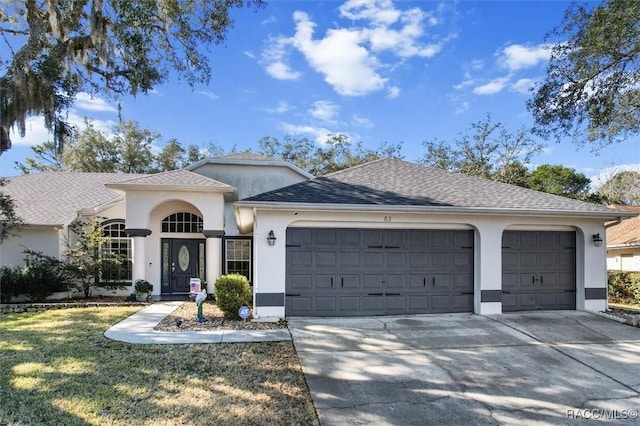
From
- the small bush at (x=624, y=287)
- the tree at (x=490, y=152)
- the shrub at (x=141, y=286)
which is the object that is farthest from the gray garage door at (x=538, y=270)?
the tree at (x=490, y=152)

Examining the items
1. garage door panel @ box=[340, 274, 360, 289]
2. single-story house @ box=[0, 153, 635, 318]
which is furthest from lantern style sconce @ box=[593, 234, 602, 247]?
garage door panel @ box=[340, 274, 360, 289]

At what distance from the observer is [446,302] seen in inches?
372

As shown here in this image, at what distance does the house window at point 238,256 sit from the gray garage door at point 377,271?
18.5 ft

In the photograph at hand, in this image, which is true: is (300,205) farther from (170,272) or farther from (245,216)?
(170,272)

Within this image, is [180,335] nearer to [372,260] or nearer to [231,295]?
[231,295]

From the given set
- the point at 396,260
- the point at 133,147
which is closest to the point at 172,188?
the point at 396,260

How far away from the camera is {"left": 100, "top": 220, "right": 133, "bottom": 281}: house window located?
13.1m

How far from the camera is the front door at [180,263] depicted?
44.2ft

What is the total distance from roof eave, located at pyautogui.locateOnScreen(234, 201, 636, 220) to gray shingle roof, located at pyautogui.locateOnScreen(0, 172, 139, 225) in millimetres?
8292

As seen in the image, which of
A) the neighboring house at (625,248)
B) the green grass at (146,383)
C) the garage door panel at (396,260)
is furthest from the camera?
the neighboring house at (625,248)

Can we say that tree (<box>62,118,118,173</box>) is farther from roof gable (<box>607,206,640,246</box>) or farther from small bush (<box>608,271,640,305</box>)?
roof gable (<box>607,206,640,246</box>)

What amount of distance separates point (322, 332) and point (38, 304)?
9522 mm

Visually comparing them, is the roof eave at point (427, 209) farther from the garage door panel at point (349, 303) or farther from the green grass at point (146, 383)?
the green grass at point (146, 383)

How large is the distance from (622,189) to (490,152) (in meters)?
13.8
